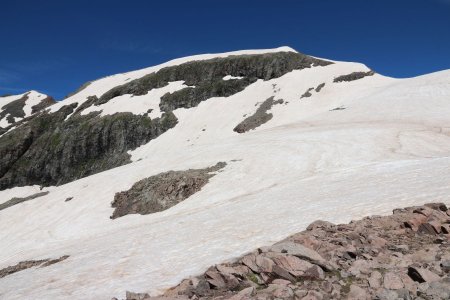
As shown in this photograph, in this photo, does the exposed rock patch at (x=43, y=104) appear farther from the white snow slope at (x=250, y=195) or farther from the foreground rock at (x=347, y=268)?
the foreground rock at (x=347, y=268)

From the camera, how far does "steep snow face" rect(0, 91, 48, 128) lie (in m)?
131

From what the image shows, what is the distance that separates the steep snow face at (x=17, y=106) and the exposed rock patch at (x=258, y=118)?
3545 inches

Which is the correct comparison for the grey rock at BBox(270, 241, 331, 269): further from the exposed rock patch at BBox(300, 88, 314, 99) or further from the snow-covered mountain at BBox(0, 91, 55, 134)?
the snow-covered mountain at BBox(0, 91, 55, 134)

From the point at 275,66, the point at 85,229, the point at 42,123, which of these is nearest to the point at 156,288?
the point at 85,229

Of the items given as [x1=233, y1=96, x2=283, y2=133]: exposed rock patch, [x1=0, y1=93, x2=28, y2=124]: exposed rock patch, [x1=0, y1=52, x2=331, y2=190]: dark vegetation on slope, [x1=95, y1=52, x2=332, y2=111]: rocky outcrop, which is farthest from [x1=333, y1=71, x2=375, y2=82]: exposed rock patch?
[x1=0, y1=93, x2=28, y2=124]: exposed rock patch

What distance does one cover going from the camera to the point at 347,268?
416 inches

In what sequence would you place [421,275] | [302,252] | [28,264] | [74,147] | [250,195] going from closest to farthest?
1. [421,275]
2. [302,252]
3. [28,264]
4. [250,195]
5. [74,147]

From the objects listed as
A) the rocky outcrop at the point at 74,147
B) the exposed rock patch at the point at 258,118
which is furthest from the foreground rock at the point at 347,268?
the rocky outcrop at the point at 74,147

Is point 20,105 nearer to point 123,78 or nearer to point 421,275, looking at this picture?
point 123,78

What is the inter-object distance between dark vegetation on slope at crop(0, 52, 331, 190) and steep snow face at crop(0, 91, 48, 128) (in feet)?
108

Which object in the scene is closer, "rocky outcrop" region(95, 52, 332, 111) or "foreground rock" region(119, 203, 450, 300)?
"foreground rock" region(119, 203, 450, 300)

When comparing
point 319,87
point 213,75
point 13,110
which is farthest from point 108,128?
point 13,110

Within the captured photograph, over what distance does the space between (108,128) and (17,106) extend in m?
72.0

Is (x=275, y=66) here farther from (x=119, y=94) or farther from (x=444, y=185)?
(x=444, y=185)
